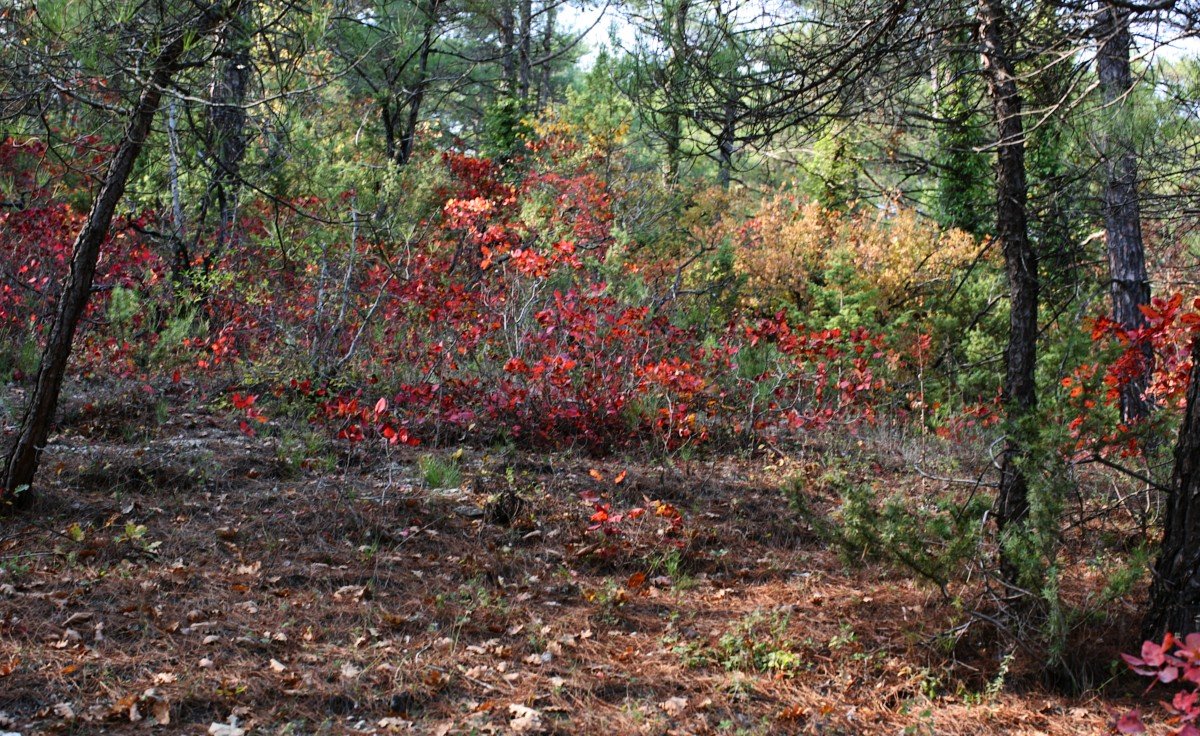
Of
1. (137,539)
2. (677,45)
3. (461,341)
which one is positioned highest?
(677,45)

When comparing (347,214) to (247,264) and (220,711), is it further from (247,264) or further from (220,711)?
(220,711)

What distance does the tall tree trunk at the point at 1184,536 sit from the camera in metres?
3.24

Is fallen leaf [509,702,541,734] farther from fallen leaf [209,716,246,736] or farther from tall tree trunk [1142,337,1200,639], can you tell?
tall tree trunk [1142,337,1200,639]

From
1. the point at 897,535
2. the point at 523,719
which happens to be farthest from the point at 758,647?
the point at 523,719

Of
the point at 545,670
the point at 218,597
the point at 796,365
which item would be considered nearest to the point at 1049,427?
the point at 545,670

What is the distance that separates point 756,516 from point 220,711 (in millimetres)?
3497

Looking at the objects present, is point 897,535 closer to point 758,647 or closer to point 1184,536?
point 758,647

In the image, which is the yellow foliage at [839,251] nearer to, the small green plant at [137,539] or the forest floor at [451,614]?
the forest floor at [451,614]

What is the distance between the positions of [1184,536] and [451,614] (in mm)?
2915

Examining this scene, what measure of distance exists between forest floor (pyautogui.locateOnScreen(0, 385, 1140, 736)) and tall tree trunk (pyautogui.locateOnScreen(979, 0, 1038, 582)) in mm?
658

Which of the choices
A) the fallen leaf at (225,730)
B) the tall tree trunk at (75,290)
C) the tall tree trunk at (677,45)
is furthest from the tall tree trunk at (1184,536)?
the tall tree trunk at (75,290)

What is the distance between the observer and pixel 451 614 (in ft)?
13.2

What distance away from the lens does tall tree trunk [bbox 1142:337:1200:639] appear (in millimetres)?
3236

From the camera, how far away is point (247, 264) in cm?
950
